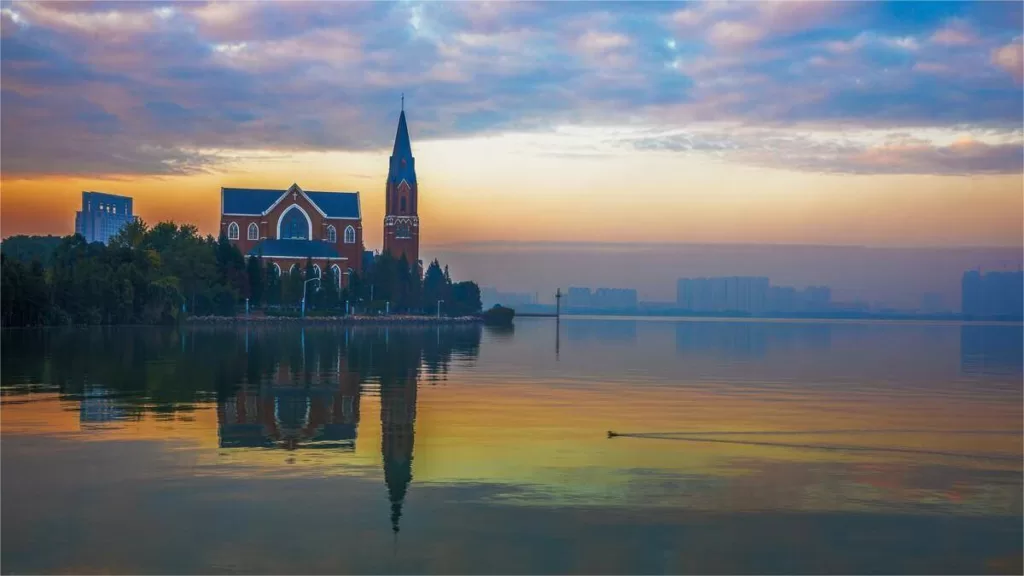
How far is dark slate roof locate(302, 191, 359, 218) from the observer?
149 m

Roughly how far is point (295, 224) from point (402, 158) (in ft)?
61.4

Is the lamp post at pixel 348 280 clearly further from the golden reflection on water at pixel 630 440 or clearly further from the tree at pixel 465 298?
the golden reflection on water at pixel 630 440

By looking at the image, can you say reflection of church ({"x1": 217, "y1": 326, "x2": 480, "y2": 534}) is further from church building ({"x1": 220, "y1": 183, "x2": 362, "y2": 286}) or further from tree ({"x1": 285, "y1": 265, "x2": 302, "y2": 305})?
church building ({"x1": 220, "y1": 183, "x2": 362, "y2": 286})

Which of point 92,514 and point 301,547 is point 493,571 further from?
point 92,514

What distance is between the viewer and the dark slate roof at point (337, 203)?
14925 cm

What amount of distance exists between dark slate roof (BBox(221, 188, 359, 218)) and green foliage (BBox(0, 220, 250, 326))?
23961mm

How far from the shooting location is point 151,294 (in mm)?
90750

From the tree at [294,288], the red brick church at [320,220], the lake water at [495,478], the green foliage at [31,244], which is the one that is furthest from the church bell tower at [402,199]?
the lake water at [495,478]

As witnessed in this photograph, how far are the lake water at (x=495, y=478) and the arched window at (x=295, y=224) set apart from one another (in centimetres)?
11535

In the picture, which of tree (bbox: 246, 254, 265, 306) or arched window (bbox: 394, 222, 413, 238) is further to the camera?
arched window (bbox: 394, 222, 413, 238)

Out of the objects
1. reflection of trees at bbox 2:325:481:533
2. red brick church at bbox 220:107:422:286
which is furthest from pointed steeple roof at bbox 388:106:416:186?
reflection of trees at bbox 2:325:481:533

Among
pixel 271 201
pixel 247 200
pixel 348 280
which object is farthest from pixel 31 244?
pixel 348 280

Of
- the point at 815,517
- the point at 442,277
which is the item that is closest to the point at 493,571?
the point at 815,517

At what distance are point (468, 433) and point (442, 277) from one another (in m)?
134
